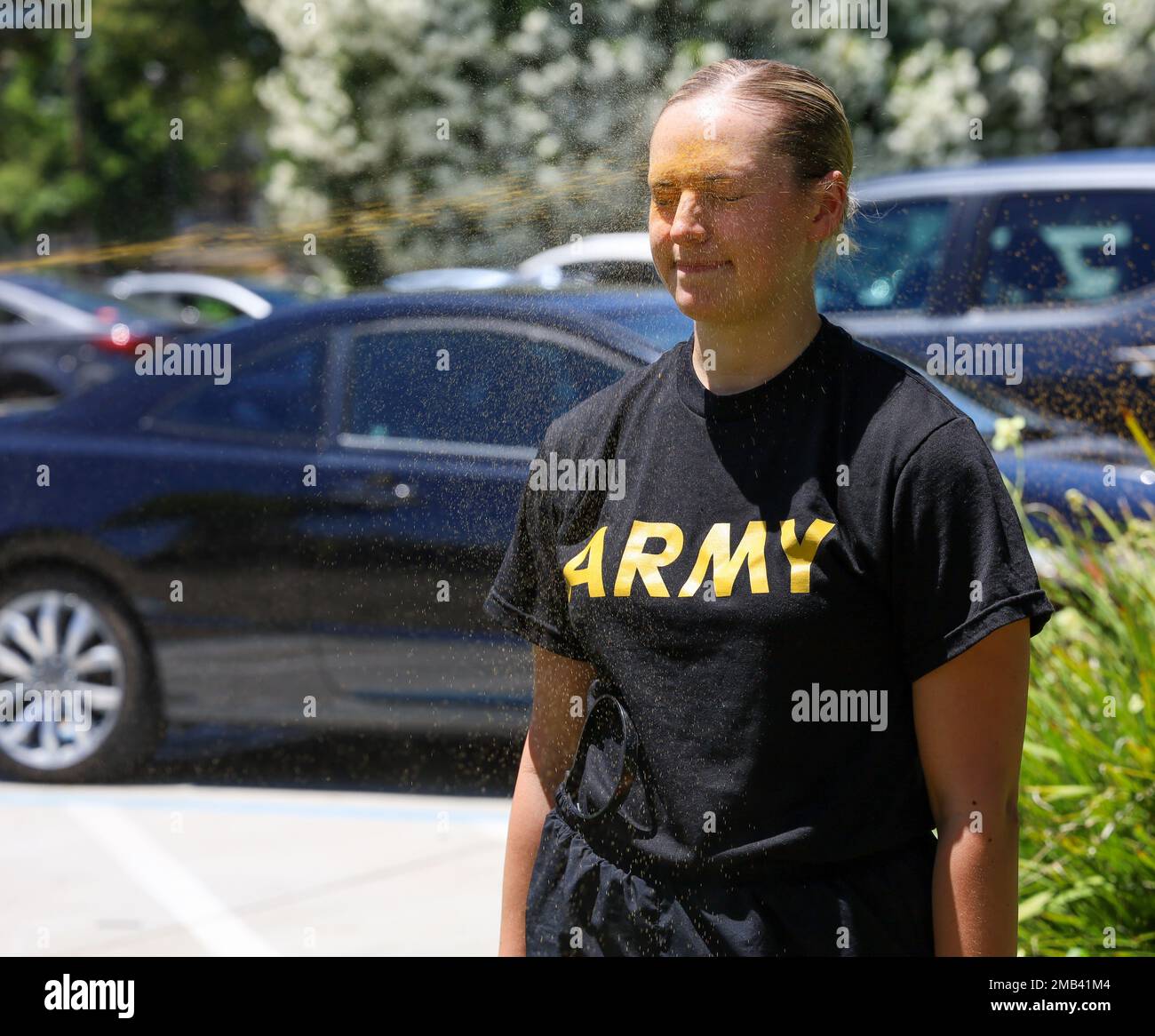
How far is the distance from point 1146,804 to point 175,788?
341cm

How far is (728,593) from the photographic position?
5.99 ft

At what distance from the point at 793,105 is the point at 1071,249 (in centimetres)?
464

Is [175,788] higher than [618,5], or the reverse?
[618,5]

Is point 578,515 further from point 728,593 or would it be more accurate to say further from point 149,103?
point 149,103

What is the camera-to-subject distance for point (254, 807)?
5.62 metres

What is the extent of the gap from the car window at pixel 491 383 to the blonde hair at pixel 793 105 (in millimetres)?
869

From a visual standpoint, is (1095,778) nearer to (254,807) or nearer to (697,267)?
(697,267)

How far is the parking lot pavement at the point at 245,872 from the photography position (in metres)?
4.58

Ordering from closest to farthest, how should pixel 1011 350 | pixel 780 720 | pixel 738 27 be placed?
1. pixel 780 720
2. pixel 738 27
3. pixel 1011 350

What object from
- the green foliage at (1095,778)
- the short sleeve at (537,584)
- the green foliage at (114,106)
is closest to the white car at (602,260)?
the short sleeve at (537,584)

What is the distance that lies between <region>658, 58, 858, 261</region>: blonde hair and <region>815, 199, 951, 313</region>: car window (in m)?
2.83

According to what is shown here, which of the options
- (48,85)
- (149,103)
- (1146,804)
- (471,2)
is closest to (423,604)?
(1146,804)

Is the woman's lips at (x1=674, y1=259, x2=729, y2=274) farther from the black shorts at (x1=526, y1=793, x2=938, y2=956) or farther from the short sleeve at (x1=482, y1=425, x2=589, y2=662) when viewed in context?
the black shorts at (x1=526, y1=793, x2=938, y2=956)

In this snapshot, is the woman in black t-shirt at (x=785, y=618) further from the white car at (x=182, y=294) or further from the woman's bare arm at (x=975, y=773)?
the white car at (x=182, y=294)
